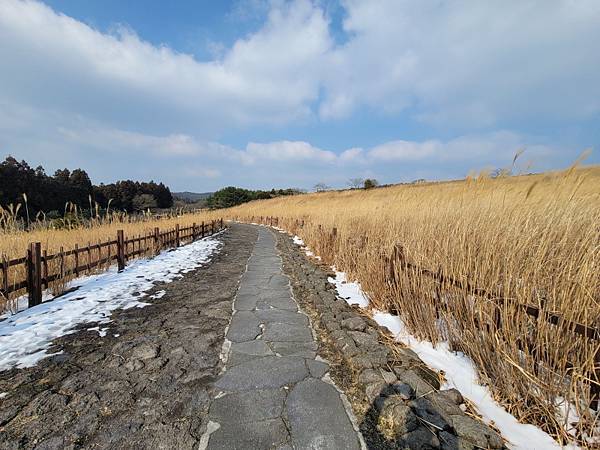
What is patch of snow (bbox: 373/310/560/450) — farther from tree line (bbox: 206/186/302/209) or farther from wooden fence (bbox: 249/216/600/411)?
tree line (bbox: 206/186/302/209)

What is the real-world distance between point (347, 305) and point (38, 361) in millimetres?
3688

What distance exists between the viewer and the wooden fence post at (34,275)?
449 centimetres

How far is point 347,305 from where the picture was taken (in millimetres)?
4363

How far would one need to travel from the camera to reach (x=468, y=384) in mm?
2281

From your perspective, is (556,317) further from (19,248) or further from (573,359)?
(19,248)

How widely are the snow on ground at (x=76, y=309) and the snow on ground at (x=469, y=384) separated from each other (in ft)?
12.0

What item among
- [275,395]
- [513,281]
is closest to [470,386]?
[513,281]

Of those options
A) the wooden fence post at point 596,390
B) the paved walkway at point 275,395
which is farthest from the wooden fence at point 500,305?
the paved walkway at point 275,395

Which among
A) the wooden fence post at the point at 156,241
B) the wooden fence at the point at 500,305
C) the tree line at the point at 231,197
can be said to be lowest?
the wooden fence post at the point at 156,241

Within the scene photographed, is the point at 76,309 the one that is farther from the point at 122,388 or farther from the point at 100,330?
the point at 122,388

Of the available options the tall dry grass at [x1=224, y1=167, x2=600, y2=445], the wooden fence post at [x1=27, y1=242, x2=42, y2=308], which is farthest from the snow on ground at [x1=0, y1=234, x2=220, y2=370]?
the tall dry grass at [x1=224, y1=167, x2=600, y2=445]

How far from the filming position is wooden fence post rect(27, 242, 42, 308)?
4.49 meters

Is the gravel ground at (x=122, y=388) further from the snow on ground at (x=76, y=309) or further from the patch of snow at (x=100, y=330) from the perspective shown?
the snow on ground at (x=76, y=309)

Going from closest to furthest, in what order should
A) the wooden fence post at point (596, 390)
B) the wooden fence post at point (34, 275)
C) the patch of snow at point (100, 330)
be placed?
the wooden fence post at point (596, 390) < the patch of snow at point (100, 330) < the wooden fence post at point (34, 275)
